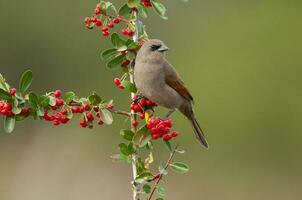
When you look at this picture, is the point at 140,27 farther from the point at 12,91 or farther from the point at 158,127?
the point at 12,91

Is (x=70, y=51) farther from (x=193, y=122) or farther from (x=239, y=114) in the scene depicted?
(x=193, y=122)

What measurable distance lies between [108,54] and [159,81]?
115cm

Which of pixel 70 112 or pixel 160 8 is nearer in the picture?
pixel 70 112

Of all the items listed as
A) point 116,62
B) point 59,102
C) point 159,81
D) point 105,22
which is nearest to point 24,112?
point 59,102

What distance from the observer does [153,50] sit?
5.55m

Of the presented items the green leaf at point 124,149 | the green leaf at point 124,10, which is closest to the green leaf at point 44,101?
the green leaf at point 124,149

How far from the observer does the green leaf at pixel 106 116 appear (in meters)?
4.39

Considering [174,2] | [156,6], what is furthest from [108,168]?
[156,6]

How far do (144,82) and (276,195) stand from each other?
10351mm

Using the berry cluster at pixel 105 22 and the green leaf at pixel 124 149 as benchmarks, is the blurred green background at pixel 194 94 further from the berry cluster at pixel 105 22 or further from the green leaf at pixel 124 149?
the green leaf at pixel 124 149

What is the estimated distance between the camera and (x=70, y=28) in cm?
2056

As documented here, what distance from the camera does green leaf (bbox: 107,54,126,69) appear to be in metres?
4.65

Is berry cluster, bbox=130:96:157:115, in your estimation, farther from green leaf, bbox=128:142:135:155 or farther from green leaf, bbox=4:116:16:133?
green leaf, bbox=4:116:16:133

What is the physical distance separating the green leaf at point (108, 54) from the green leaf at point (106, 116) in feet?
1.12
